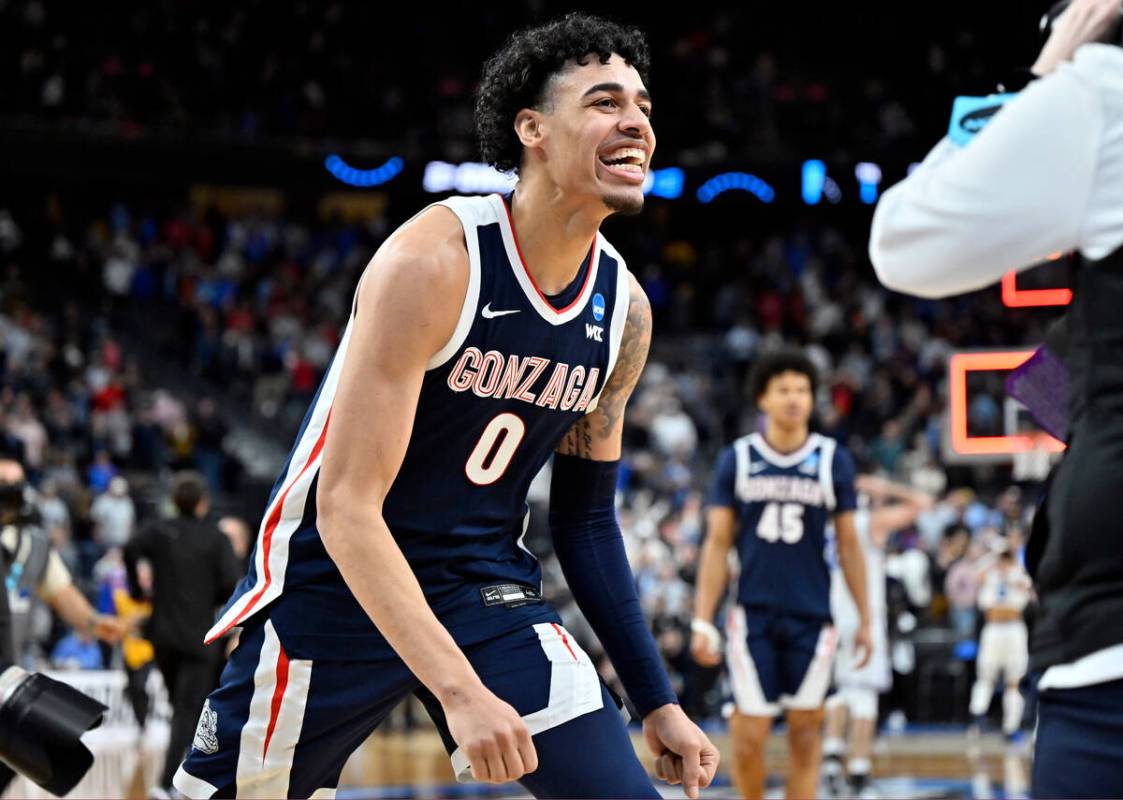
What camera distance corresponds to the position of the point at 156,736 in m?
12.5

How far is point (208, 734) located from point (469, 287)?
113 centimetres

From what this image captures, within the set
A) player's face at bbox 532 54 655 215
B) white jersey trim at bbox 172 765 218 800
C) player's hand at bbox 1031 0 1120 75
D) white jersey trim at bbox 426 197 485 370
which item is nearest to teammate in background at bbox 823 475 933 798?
player's face at bbox 532 54 655 215

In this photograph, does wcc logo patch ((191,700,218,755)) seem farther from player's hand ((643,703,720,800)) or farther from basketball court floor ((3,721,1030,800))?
basketball court floor ((3,721,1030,800))

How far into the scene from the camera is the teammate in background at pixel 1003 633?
1405 centimetres

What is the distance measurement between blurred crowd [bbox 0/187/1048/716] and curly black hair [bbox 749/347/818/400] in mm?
7172

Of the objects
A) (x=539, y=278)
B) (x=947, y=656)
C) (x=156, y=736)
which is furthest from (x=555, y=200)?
(x=947, y=656)

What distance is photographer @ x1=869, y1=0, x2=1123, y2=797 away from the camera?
2180mm

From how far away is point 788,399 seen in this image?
7902mm

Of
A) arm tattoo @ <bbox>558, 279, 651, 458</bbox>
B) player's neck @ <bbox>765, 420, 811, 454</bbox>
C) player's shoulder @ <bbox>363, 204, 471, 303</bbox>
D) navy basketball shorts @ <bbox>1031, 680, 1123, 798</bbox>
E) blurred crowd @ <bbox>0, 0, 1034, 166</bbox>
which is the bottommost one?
navy basketball shorts @ <bbox>1031, 680, 1123, 798</bbox>

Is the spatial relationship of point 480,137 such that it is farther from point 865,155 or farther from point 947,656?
point 865,155

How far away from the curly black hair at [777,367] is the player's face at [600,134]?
4447 mm

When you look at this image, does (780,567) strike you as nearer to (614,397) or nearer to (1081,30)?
(614,397)

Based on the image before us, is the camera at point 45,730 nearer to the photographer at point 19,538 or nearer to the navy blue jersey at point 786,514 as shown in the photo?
the photographer at point 19,538

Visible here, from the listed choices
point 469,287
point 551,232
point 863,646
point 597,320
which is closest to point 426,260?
point 469,287
